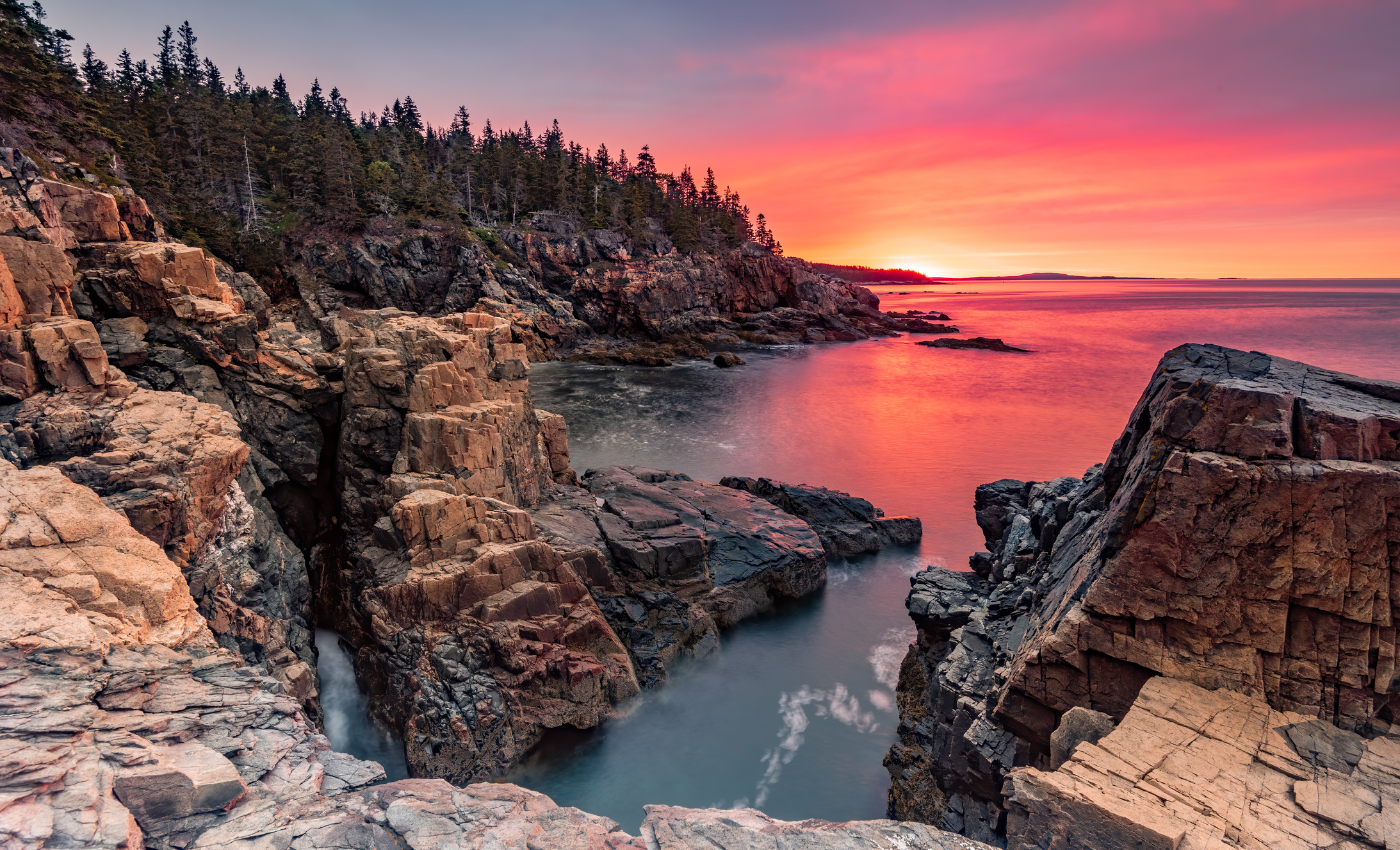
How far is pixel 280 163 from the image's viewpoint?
6297cm

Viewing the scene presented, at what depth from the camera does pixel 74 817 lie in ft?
15.9

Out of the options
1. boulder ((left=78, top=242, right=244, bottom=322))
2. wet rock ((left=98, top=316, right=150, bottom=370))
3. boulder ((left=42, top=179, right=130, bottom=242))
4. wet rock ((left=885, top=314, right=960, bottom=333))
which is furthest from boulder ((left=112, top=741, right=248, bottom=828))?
wet rock ((left=885, top=314, right=960, bottom=333))

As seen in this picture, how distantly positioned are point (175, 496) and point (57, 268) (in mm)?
6333

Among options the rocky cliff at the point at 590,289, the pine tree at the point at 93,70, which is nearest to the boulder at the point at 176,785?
the rocky cliff at the point at 590,289

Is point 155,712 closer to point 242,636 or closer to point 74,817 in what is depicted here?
point 74,817

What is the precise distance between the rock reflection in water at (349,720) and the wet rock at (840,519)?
610 inches

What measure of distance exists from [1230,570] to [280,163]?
80.2 metres

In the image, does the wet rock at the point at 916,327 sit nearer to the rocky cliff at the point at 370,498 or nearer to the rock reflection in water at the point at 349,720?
the rocky cliff at the point at 370,498

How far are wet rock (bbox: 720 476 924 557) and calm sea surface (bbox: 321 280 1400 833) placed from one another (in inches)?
29.0

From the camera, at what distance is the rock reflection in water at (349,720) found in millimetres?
13055

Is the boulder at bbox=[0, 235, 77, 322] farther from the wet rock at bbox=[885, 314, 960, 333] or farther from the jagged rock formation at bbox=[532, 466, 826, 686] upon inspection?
the wet rock at bbox=[885, 314, 960, 333]

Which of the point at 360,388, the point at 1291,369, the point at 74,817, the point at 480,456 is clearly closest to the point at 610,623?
the point at 480,456

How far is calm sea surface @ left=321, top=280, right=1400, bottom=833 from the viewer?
13.7 metres

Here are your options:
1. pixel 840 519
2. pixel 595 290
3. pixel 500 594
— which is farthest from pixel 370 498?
pixel 595 290
